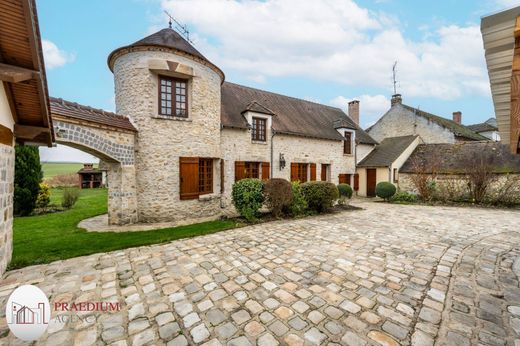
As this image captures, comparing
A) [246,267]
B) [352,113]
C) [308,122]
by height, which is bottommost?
[246,267]

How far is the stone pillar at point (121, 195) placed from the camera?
7367 millimetres

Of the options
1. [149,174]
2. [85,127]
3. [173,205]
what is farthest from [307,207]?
[85,127]

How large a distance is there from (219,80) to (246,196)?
5.22 metres

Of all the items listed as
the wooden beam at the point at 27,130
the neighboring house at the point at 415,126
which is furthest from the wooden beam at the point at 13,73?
the neighboring house at the point at 415,126

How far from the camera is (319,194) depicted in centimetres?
880

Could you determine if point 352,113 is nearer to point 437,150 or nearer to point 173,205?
point 437,150

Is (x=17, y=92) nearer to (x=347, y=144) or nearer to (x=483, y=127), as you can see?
(x=347, y=144)

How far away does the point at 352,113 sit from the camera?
1872 centimetres

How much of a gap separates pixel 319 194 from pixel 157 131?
21.4 ft

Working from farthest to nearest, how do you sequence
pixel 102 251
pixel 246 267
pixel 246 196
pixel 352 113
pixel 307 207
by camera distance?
1. pixel 352 113
2. pixel 307 207
3. pixel 246 196
4. pixel 102 251
5. pixel 246 267

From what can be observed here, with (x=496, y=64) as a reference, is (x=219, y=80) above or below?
above

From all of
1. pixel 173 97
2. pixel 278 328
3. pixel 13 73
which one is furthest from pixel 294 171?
pixel 13 73

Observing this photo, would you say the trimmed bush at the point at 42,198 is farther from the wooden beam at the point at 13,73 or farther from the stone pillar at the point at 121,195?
the wooden beam at the point at 13,73

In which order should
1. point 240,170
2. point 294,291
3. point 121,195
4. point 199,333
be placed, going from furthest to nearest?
point 240,170
point 121,195
point 294,291
point 199,333
